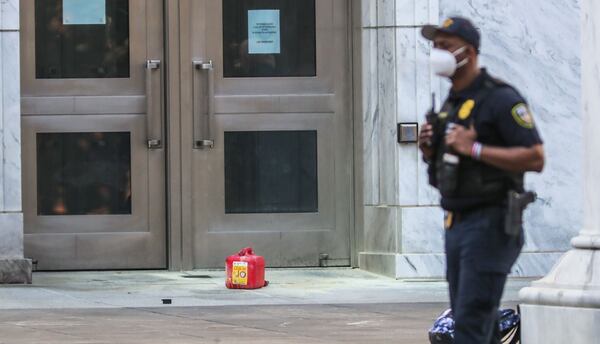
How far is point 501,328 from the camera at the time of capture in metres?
7.45

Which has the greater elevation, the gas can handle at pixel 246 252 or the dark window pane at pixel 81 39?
the dark window pane at pixel 81 39

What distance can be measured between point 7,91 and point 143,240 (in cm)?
193

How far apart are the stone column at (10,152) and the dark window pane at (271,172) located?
2.02 m

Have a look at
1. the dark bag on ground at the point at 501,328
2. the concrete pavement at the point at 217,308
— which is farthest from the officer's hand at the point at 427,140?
the concrete pavement at the point at 217,308

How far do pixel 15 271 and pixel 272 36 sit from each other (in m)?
3.22

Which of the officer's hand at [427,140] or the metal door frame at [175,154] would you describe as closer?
the officer's hand at [427,140]

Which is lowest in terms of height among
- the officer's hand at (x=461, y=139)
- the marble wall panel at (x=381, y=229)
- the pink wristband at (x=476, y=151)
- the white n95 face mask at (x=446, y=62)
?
the marble wall panel at (x=381, y=229)

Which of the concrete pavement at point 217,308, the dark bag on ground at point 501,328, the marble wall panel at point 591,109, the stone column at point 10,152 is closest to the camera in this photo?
the dark bag on ground at point 501,328

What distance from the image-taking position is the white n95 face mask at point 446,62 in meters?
5.16

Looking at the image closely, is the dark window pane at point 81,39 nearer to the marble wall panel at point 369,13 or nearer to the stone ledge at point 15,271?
the stone ledge at point 15,271

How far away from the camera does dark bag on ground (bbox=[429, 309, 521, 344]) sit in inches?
284

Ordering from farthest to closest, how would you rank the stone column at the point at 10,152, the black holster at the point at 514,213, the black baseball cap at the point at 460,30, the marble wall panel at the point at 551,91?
the marble wall panel at the point at 551,91 < the stone column at the point at 10,152 < the black baseball cap at the point at 460,30 < the black holster at the point at 514,213

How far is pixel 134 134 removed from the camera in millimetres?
12070

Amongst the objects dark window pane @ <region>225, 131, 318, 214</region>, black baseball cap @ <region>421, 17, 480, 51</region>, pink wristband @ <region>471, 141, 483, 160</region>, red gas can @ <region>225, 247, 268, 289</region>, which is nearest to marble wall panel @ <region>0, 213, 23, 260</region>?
red gas can @ <region>225, 247, 268, 289</region>
